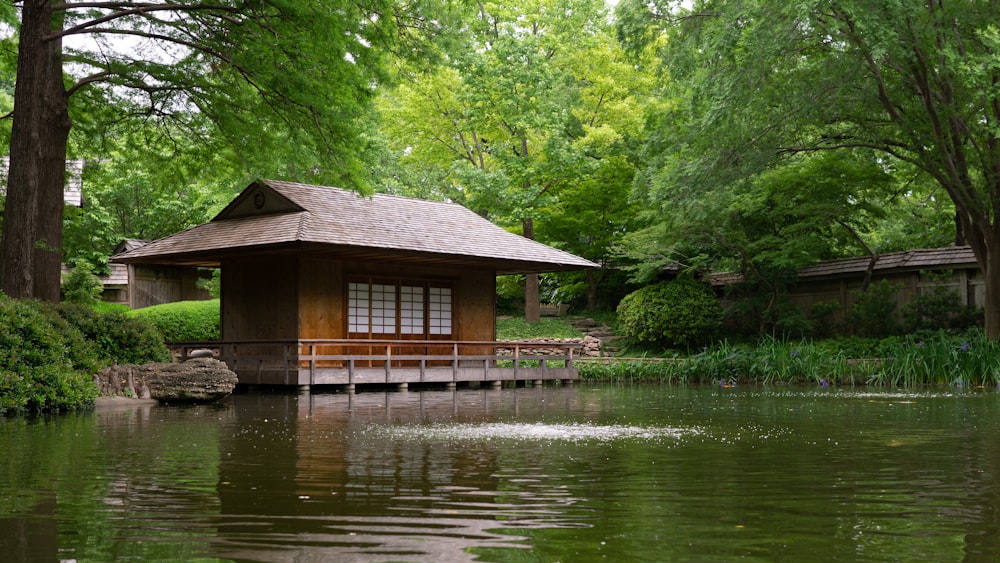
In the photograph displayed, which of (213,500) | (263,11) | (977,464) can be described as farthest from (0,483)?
(263,11)

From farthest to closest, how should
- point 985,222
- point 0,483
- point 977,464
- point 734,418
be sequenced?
point 985,222 < point 734,418 < point 977,464 < point 0,483

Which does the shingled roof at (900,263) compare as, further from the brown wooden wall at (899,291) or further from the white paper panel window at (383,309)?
the white paper panel window at (383,309)

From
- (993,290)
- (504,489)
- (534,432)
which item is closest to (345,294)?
(534,432)

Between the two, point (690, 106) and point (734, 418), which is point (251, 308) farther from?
point (734, 418)

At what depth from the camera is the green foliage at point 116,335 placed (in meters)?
15.6

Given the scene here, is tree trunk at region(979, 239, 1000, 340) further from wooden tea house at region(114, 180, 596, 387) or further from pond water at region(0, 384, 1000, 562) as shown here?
pond water at region(0, 384, 1000, 562)

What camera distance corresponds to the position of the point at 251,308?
80.0 ft

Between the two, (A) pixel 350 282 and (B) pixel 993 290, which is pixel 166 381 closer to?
(A) pixel 350 282

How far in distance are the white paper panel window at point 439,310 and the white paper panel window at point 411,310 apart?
0.24 metres

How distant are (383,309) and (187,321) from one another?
21.0ft

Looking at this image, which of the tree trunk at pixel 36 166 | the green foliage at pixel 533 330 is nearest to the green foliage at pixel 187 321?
the green foliage at pixel 533 330

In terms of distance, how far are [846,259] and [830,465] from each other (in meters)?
25.3

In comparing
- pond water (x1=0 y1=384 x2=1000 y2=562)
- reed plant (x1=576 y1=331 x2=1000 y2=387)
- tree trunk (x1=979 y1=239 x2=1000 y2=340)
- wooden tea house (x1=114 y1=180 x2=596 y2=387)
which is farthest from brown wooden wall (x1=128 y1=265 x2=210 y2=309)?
tree trunk (x1=979 y1=239 x2=1000 y2=340)

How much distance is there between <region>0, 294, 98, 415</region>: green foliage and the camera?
1309 cm
